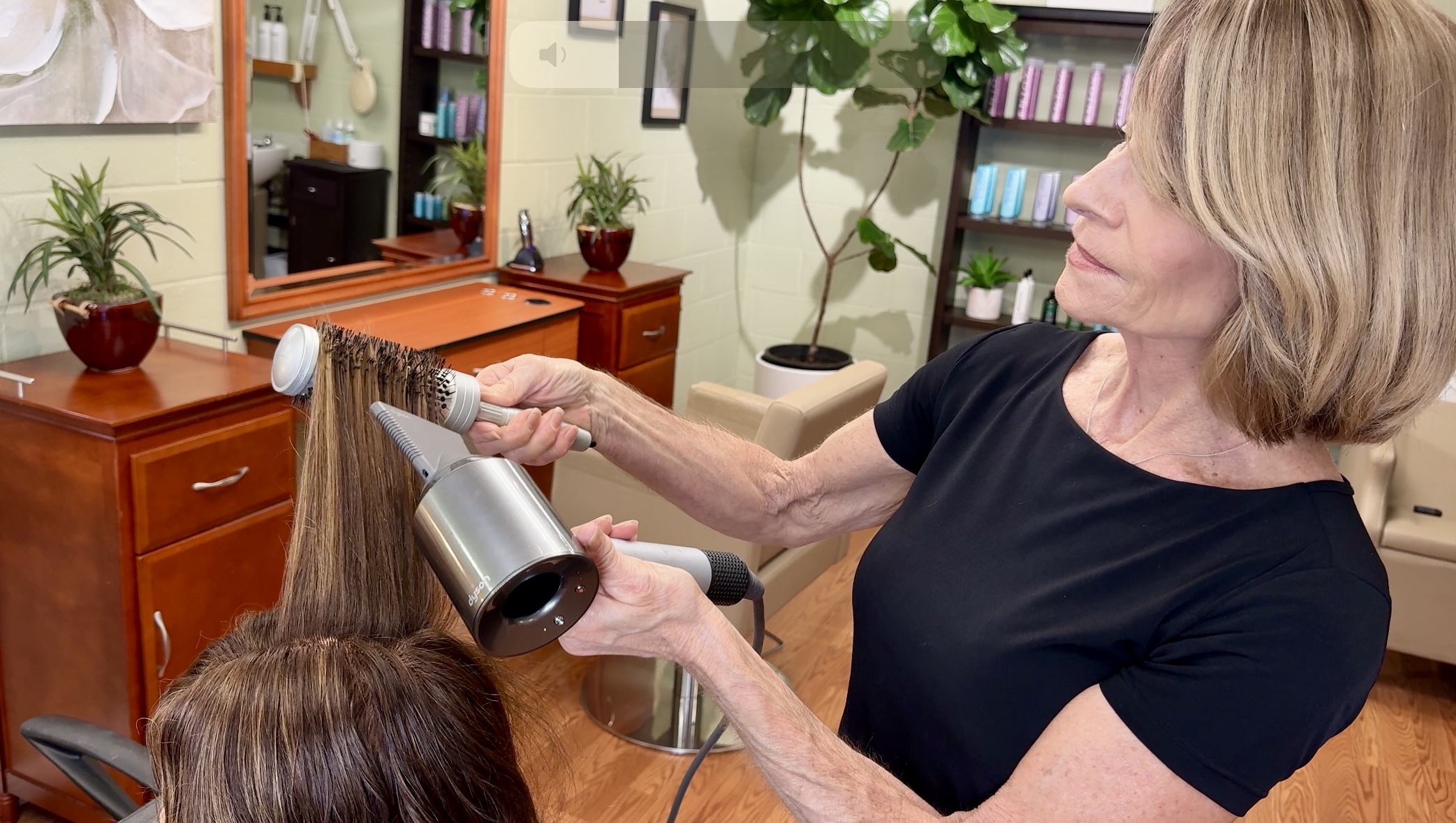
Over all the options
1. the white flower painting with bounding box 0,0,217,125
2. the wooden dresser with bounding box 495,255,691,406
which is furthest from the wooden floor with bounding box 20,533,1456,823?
the white flower painting with bounding box 0,0,217,125

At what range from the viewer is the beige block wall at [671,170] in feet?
10.9

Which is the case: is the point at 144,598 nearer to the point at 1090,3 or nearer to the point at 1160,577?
the point at 1160,577

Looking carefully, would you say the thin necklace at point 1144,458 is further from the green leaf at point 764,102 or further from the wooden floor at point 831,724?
the green leaf at point 764,102

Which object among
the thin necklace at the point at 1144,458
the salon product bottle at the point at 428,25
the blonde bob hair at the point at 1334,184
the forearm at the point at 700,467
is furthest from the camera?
the salon product bottle at the point at 428,25

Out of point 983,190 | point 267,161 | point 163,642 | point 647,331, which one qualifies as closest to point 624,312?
point 647,331

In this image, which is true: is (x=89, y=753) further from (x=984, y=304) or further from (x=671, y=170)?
(x=984, y=304)

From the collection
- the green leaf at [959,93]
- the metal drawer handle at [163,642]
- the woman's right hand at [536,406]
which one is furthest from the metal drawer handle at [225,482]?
the green leaf at [959,93]

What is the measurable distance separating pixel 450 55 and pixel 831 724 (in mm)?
1945

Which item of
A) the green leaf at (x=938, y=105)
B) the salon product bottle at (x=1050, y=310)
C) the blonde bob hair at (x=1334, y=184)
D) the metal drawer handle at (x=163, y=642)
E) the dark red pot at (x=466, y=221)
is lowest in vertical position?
the metal drawer handle at (x=163, y=642)

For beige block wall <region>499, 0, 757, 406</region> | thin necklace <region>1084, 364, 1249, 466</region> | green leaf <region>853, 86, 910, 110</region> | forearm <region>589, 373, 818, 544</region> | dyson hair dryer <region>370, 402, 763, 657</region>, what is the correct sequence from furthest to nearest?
green leaf <region>853, 86, 910, 110</region> < beige block wall <region>499, 0, 757, 406</region> < forearm <region>589, 373, 818, 544</region> < thin necklace <region>1084, 364, 1249, 466</region> < dyson hair dryer <region>370, 402, 763, 657</region>

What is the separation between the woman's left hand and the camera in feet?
2.71

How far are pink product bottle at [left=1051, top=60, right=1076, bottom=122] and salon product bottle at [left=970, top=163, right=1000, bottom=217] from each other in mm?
285

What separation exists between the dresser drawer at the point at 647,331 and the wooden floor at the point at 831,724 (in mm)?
854

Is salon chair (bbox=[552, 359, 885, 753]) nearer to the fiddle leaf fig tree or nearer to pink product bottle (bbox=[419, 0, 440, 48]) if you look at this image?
pink product bottle (bbox=[419, 0, 440, 48])
